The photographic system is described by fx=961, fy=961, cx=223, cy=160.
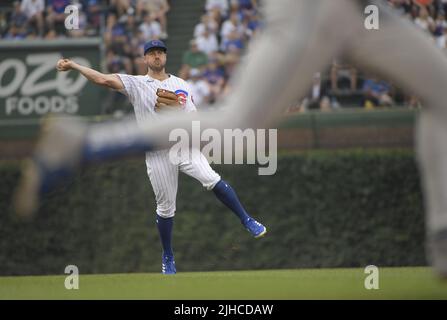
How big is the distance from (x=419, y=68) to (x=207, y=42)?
11.4 metres

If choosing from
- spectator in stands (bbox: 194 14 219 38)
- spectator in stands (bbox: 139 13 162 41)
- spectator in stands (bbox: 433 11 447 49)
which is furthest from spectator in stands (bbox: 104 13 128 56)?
spectator in stands (bbox: 433 11 447 49)

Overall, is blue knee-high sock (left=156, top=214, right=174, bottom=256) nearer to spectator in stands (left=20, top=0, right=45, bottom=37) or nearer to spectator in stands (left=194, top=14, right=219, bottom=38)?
spectator in stands (left=194, top=14, right=219, bottom=38)

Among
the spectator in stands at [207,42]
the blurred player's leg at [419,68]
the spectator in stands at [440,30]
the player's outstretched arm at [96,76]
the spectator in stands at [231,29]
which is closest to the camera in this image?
the blurred player's leg at [419,68]

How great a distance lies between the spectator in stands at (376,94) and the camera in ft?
47.4

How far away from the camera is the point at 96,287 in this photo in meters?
8.79

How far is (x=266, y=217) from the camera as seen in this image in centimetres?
1321

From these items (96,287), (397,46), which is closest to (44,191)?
(397,46)

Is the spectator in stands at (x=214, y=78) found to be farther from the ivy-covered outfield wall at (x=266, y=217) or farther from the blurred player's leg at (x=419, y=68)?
the blurred player's leg at (x=419, y=68)

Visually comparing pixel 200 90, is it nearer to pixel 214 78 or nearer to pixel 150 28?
pixel 214 78

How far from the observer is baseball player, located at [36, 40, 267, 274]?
9047 millimetres

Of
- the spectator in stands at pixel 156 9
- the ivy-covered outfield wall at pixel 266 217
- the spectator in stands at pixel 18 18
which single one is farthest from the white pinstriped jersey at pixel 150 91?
the spectator in stands at pixel 18 18

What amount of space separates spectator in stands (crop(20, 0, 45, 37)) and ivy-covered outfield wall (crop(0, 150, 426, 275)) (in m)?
4.80

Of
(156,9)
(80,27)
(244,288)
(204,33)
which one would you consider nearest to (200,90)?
(204,33)

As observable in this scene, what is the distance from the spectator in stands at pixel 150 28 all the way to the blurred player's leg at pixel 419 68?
37.9 ft
